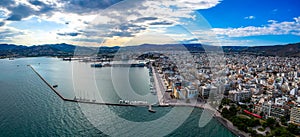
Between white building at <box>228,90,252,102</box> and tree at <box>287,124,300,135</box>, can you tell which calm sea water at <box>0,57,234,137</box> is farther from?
white building at <box>228,90,252,102</box>

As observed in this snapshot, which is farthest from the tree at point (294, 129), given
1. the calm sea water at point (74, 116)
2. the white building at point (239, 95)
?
the white building at point (239, 95)

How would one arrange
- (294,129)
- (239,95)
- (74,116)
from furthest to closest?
(239,95) < (74,116) < (294,129)

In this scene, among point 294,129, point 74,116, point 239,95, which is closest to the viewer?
point 294,129

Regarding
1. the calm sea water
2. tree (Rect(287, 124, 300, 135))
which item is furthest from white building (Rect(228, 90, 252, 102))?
tree (Rect(287, 124, 300, 135))

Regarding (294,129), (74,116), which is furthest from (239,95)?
(74,116)

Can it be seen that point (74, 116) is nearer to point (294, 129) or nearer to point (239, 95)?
point (294, 129)

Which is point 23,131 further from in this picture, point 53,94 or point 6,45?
point 6,45

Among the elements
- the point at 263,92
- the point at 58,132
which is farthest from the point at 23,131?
the point at 263,92

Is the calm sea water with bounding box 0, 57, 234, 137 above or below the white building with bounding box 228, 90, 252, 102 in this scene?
below

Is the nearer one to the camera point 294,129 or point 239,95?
point 294,129

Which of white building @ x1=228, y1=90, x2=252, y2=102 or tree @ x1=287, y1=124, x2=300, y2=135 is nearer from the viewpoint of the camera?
tree @ x1=287, y1=124, x2=300, y2=135

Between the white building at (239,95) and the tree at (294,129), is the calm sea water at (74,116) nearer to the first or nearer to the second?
the tree at (294,129)
